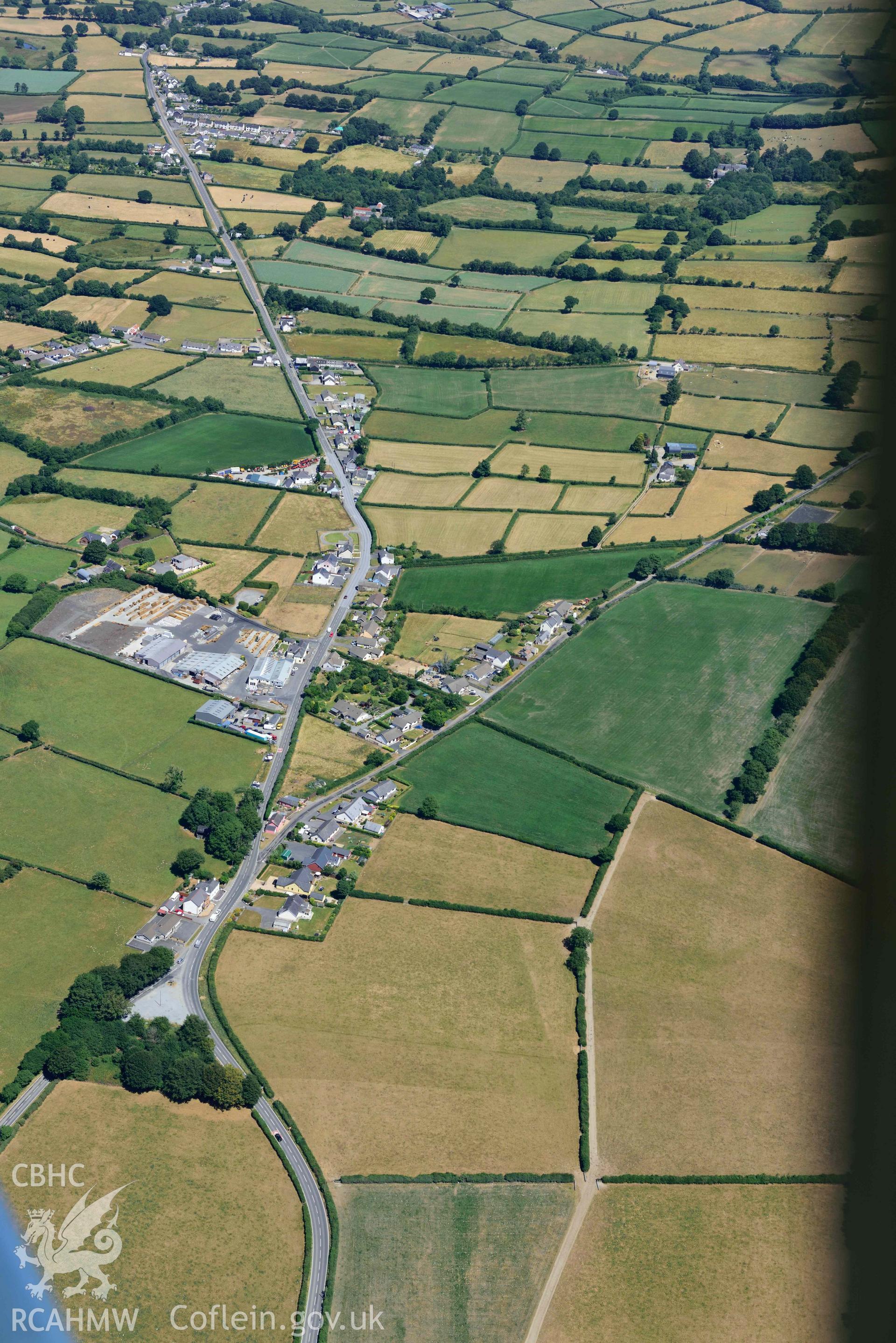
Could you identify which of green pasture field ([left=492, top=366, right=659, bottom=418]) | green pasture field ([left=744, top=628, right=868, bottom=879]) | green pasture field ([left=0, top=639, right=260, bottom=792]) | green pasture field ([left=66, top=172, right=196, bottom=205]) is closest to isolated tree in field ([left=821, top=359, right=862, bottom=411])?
green pasture field ([left=492, top=366, right=659, bottom=418])

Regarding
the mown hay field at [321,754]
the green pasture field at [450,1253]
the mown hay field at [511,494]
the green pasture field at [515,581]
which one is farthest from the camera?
the mown hay field at [511,494]

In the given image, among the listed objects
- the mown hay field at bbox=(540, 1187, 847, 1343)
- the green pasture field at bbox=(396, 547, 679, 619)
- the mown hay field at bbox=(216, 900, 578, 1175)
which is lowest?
the green pasture field at bbox=(396, 547, 679, 619)

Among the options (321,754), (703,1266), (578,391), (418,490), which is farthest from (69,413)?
(703,1266)

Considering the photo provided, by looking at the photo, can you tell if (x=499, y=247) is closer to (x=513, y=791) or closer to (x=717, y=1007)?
(x=513, y=791)

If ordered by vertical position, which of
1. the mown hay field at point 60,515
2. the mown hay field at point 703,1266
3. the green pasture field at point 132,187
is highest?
the green pasture field at point 132,187

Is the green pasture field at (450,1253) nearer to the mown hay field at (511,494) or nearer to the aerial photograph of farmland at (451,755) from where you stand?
the aerial photograph of farmland at (451,755)

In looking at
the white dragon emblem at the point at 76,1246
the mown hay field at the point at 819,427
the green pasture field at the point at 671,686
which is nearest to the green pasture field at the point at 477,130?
the mown hay field at the point at 819,427

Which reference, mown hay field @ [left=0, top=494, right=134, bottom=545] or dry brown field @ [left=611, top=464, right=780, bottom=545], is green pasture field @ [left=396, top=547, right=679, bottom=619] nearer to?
dry brown field @ [left=611, top=464, right=780, bottom=545]
